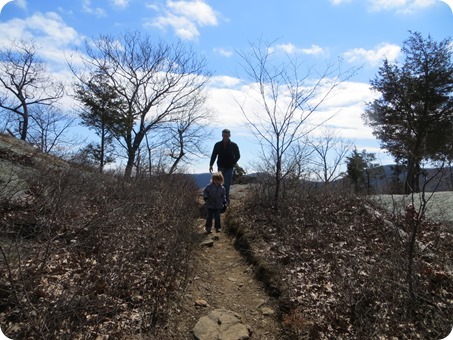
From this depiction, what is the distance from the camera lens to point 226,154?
26.7 ft

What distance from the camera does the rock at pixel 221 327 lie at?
11.0ft

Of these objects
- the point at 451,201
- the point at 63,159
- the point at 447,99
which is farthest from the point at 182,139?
the point at 451,201

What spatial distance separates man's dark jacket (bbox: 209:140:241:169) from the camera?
8133mm

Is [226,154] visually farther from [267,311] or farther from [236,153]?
[267,311]

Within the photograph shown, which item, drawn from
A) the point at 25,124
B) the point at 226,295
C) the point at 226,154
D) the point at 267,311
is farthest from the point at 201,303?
the point at 25,124

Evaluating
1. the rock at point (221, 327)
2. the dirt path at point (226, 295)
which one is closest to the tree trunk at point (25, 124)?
the dirt path at point (226, 295)

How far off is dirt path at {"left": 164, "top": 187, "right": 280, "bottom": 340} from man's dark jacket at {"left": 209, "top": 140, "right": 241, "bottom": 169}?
2.75 m

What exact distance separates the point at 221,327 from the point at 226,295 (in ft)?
3.13

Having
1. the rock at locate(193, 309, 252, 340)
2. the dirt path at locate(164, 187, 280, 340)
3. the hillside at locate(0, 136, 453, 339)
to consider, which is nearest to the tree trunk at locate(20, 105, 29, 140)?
the hillside at locate(0, 136, 453, 339)

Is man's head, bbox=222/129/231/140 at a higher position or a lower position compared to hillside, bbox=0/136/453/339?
higher

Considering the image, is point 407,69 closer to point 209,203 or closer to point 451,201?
point 451,201

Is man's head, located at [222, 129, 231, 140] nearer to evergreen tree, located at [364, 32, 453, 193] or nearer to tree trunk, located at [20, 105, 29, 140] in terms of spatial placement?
evergreen tree, located at [364, 32, 453, 193]

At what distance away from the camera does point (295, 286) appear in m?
4.26

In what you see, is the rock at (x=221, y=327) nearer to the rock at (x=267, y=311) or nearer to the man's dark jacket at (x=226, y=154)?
the rock at (x=267, y=311)
